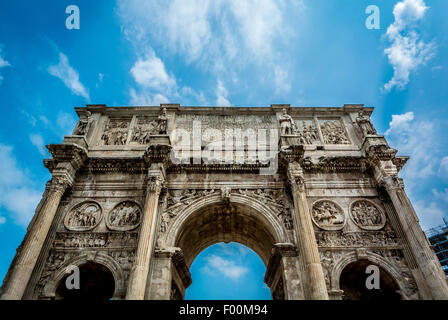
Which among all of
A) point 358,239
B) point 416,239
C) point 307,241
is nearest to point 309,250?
point 307,241

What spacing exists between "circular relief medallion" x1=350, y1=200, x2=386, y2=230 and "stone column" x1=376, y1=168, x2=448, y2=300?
0.66 metres

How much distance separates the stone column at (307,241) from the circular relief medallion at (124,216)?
5889mm

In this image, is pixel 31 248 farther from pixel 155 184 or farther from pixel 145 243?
pixel 155 184

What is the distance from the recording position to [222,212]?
1130 centimetres

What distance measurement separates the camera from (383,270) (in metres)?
9.27

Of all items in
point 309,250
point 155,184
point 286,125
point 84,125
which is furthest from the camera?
point 84,125

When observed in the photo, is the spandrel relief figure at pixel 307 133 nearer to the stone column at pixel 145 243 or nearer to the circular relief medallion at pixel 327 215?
the circular relief medallion at pixel 327 215

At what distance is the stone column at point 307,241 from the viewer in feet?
25.7

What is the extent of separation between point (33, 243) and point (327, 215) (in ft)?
33.3

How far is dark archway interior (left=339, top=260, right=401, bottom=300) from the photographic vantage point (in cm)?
938

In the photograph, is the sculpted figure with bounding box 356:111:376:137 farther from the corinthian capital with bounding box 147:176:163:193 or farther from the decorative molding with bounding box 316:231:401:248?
the corinthian capital with bounding box 147:176:163:193

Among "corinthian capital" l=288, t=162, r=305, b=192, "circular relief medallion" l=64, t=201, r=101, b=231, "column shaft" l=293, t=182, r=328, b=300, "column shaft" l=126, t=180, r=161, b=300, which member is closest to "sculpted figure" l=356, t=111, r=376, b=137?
"corinthian capital" l=288, t=162, r=305, b=192

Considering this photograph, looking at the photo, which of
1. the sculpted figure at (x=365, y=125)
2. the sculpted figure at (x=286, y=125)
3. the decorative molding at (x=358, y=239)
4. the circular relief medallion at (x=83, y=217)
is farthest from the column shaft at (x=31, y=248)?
the sculpted figure at (x=365, y=125)
